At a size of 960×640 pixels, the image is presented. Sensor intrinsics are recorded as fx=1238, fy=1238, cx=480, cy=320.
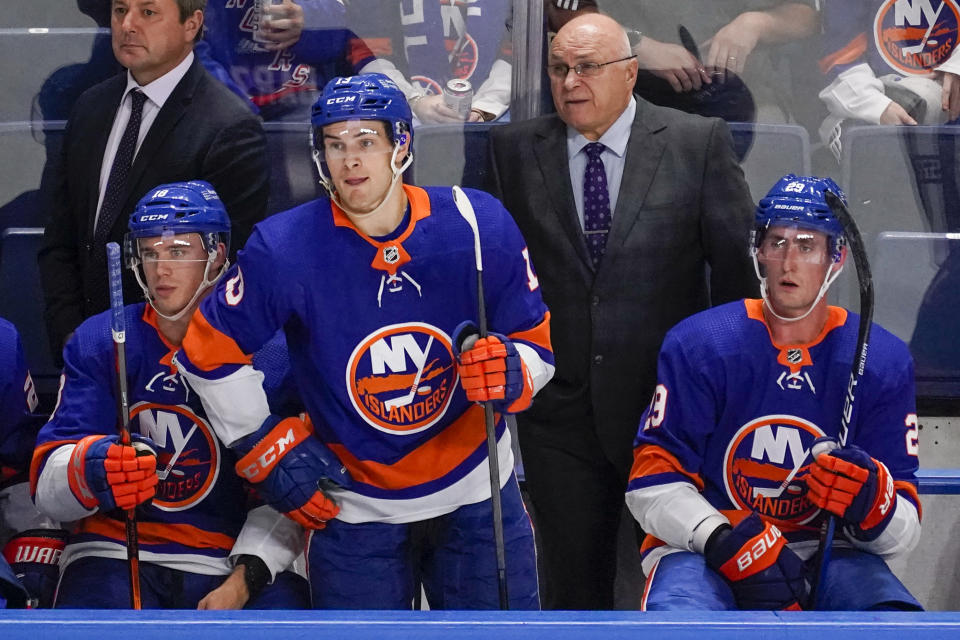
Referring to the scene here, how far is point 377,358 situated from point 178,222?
523 mm

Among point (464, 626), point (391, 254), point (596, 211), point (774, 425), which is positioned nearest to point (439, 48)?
point (596, 211)

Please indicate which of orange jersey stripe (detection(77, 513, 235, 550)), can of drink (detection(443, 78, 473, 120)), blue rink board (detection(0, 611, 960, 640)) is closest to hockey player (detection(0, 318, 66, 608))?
orange jersey stripe (detection(77, 513, 235, 550))

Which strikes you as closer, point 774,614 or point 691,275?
point 774,614

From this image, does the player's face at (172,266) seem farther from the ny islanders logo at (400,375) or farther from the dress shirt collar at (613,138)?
the dress shirt collar at (613,138)

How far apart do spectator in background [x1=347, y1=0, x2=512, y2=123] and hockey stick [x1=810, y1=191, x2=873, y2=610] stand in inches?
46.7

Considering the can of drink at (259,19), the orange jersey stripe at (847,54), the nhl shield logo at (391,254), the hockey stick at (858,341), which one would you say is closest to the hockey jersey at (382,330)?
the nhl shield logo at (391,254)

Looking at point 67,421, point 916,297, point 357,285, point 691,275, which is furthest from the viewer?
point 916,297

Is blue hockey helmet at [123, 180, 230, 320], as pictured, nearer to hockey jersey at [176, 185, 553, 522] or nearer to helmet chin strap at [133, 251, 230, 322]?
helmet chin strap at [133, 251, 230, 322]

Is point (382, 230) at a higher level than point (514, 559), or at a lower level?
higher

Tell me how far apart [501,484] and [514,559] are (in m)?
0.14

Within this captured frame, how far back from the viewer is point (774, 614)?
1.63 meters

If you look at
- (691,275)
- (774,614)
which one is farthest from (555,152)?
(774,614)

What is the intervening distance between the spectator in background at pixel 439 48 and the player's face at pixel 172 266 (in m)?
0.96

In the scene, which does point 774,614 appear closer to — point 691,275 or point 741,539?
point 741,539
